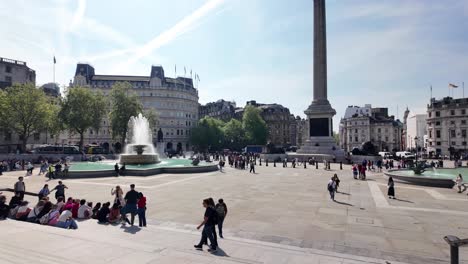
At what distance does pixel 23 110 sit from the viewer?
169ft

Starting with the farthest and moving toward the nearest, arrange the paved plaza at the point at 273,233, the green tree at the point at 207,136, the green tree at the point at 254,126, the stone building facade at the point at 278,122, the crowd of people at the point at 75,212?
the stone building facade at the point at 278,122, the green tree at the point at 254,126, the green tree at the point at 207,136, the crowd of people at the point at 75,212, the paved plaza at the point at 273,233

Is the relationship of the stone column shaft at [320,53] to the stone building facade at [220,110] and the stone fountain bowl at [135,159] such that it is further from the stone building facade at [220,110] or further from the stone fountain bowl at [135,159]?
the stone building facade at [220,110]

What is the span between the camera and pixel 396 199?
55.8ft

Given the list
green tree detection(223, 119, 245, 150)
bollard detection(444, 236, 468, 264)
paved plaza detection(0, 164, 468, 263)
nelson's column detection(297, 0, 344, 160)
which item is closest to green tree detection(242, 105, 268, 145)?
green tree detection(223, 119, 245, 150)

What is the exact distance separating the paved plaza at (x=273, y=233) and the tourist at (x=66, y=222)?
358mm

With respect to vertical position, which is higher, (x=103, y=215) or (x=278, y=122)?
(x=278, y=122)

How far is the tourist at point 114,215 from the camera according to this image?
11.2 metres

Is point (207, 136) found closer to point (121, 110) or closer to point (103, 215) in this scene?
point (121, 110)

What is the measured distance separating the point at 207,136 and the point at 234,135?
1013cm

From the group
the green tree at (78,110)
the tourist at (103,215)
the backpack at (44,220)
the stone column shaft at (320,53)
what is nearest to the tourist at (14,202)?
the backpack at (44,220)

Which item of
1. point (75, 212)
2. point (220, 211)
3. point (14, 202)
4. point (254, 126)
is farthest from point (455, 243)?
point (254, 126)

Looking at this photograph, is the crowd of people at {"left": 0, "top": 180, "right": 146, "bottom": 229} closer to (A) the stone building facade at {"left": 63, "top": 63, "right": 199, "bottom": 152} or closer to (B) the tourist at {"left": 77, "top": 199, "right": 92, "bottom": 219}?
(B) the tourist at {"left": 77, "top": 199, "right": 92, "bottom": 219}

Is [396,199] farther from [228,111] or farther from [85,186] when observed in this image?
[228,111]

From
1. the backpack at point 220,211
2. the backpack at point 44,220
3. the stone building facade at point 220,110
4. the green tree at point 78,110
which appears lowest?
the backpack at point 44,220
